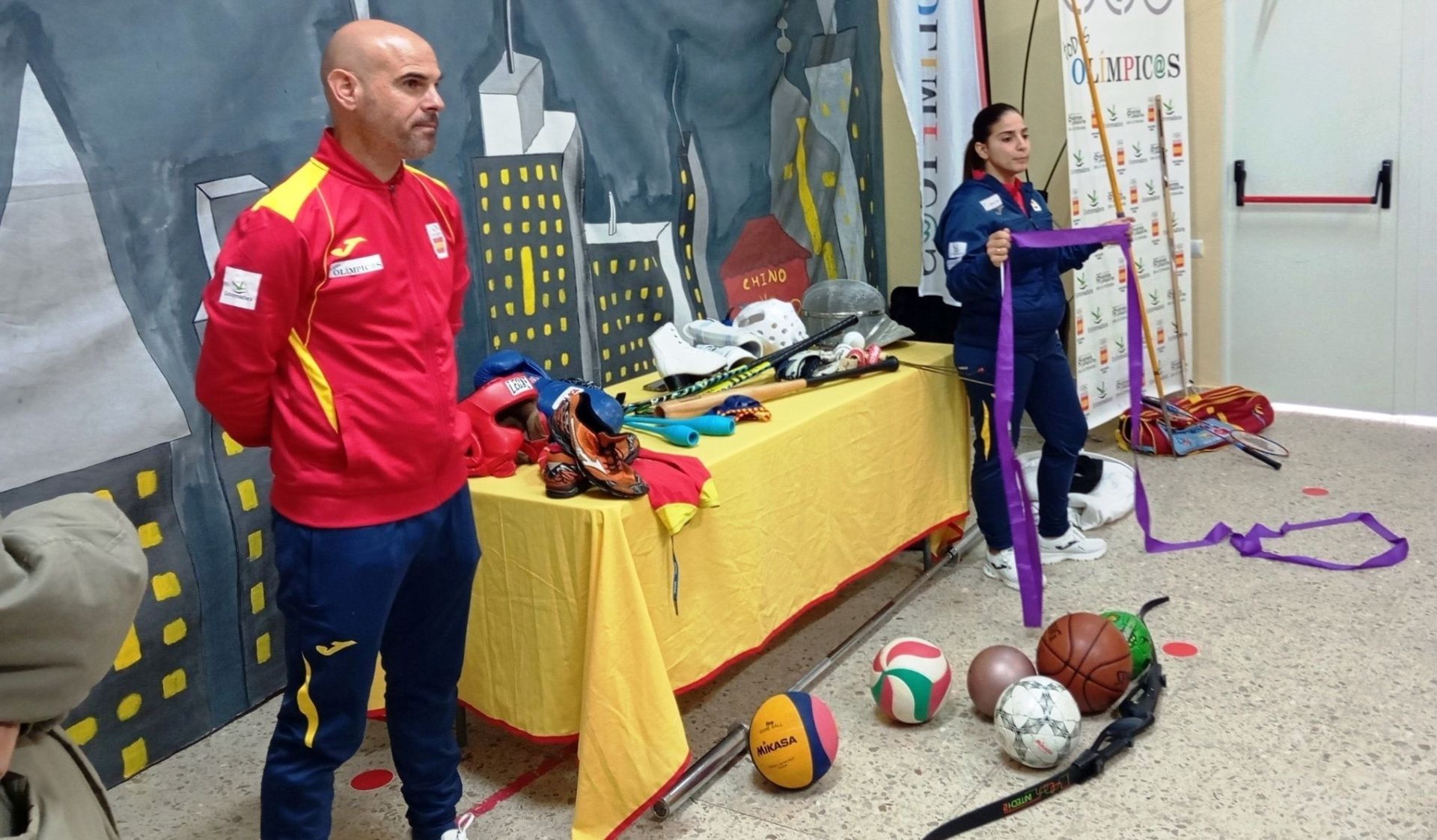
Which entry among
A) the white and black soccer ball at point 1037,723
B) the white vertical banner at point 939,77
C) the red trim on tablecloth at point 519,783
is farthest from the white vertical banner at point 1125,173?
the red trim on tablecloth at point 519,783

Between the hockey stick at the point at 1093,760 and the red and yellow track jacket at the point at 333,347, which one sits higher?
the red and yellow track jacket at the point at 333,347

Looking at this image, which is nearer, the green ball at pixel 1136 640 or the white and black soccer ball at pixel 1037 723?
the white and black soccer ball at pixel 1037 723

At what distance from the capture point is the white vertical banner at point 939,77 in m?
4.18

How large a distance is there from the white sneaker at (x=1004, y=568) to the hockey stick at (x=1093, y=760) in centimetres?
72

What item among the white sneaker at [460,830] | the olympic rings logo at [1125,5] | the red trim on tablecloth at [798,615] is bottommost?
the white sneaker at [460,830]

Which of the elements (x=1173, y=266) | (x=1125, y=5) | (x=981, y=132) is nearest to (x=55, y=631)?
(x=981, y=132)

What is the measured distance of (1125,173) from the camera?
463cm

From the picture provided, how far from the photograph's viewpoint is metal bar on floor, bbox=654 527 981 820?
8.16 ft

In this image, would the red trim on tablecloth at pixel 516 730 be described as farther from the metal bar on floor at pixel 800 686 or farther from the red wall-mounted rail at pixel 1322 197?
the red wall-mounted rail at pixel 1322 197

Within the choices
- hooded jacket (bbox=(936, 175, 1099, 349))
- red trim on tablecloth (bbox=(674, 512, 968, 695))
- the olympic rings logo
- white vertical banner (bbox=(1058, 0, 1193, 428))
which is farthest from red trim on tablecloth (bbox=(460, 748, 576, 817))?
the olympic rings logo

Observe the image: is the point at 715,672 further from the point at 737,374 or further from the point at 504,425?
the point at 737,374

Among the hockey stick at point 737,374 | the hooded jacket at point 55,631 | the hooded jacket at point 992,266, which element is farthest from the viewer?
the hooded jacket at point 992,266

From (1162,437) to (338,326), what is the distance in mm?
3526

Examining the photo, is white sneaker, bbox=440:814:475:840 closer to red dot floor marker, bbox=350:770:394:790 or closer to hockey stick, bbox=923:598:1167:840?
red dot floor marker, bbox=350:770:394:790
